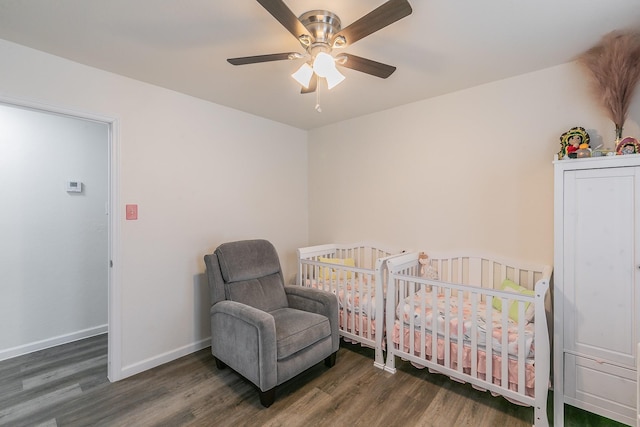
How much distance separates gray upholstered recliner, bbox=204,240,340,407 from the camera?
1982 mm

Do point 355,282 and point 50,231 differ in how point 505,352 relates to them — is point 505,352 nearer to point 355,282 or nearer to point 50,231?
point 355,282

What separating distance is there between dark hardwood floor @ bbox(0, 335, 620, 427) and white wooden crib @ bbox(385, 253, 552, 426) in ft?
0.58

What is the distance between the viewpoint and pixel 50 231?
2904 millimetres

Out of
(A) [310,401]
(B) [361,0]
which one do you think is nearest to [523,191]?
(B) [361,0]

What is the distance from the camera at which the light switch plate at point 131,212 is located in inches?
93.7

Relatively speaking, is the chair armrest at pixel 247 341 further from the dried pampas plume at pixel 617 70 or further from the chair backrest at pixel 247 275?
the dried pampas plume at pixel 617 70

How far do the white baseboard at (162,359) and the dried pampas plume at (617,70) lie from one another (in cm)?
371

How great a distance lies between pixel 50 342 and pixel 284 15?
3.70 meters

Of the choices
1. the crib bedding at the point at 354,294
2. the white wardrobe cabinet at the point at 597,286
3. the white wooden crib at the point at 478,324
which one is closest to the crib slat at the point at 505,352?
the white wooden crib at the point at 478,324

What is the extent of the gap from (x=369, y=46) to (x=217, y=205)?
2.03 metres

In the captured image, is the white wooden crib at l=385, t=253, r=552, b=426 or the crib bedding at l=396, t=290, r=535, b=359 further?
the crib bedding at l=396, t=290, r=535, b=359

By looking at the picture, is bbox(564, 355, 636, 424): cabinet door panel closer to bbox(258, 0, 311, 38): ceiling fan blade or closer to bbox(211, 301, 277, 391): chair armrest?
bbox(211, 301, 277, 391): chair armrest

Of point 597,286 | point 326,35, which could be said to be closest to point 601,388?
point 597,286

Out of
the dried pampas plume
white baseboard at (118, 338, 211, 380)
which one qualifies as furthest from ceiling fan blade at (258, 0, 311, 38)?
white baseboard at (118, 338, 211, 380)
